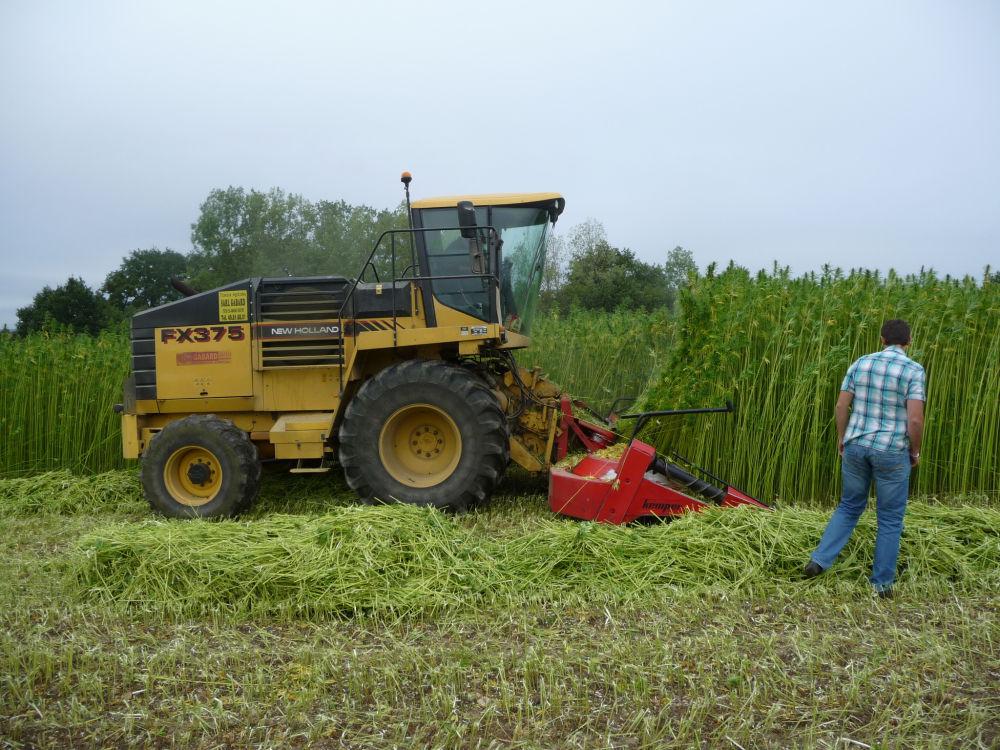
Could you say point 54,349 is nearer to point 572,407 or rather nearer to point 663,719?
point 572,407

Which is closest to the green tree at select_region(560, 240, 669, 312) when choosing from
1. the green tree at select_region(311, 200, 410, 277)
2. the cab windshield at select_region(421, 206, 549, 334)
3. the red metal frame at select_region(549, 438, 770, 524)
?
the green tree at select_region(311, 200, 410, 277)

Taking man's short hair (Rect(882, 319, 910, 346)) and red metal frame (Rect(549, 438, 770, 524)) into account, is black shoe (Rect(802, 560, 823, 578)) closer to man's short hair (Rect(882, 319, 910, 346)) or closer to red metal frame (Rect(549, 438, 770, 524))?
red metal frame (Rect(549, 438, 770, 524))

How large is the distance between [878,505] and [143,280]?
32.8m

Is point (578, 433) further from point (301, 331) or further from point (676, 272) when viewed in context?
point (676, 272)

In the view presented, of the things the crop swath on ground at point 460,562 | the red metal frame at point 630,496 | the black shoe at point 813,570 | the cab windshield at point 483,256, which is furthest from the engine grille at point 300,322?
the black shoe at point 813,570

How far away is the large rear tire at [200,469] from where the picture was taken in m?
6.48

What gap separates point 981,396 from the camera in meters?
6.41

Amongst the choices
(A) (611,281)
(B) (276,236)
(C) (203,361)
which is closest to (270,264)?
(B) (276,236)

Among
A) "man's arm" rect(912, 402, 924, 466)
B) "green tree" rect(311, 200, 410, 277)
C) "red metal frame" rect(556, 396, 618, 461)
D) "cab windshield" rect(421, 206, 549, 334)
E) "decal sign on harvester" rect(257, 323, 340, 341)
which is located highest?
"green tree" rect(311, 200, 410, 277)

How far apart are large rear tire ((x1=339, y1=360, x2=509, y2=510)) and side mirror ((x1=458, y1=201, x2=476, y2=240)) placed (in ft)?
3.51

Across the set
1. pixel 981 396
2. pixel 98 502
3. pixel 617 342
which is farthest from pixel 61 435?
pixel 981 396

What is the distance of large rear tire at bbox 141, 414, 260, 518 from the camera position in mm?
6480

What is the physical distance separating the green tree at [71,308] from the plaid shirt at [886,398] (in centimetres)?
2869

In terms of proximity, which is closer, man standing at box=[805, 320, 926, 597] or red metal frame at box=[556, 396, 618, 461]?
man standing at box=[805, 320, 926, 597]
